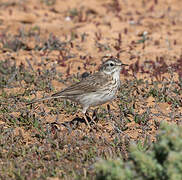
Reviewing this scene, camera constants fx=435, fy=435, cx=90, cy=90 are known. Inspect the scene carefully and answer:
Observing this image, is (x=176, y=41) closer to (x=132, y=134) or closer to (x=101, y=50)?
(x=101, y=50)

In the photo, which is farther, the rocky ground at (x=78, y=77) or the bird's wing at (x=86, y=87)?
the bird's wing at (x=86, y=87)

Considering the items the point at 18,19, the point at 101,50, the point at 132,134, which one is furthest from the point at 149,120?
the point at 18,19

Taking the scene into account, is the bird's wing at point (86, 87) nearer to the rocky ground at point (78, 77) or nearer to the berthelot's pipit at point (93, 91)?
the berthelot's pipit at point (93, 91)

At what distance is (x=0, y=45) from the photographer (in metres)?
11.7

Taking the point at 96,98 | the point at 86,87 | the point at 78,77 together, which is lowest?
the point at 78,77

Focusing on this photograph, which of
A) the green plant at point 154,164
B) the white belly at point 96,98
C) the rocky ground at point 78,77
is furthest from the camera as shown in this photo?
the white belly at point 96,98

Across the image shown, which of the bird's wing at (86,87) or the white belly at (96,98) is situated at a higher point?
the bird's wing at (86,87)

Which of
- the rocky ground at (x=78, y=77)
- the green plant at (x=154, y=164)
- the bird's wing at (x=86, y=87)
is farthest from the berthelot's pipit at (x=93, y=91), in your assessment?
the green plant at (x=154, y=164)

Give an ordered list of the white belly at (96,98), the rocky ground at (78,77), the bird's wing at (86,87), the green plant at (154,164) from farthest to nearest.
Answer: the bird's wing at (86,87), the white belly at (96,98), the rocky ground at (78,77), the green plant at (154,164)

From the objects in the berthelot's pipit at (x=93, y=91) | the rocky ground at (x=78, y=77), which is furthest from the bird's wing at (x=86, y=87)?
the rocky ground at (x=78, y=77)

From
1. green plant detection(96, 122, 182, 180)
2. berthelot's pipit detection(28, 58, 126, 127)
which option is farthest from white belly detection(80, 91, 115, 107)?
green plant detection(96, 122, 182, 180)

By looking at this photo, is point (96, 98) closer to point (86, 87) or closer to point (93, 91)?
point (93, 91)

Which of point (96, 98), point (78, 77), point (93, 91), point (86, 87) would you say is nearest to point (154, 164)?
point (96, 98)

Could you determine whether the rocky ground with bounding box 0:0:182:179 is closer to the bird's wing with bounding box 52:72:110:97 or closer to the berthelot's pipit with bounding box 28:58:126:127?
the berthelot's pipit with bounding box 28:58:126:127
